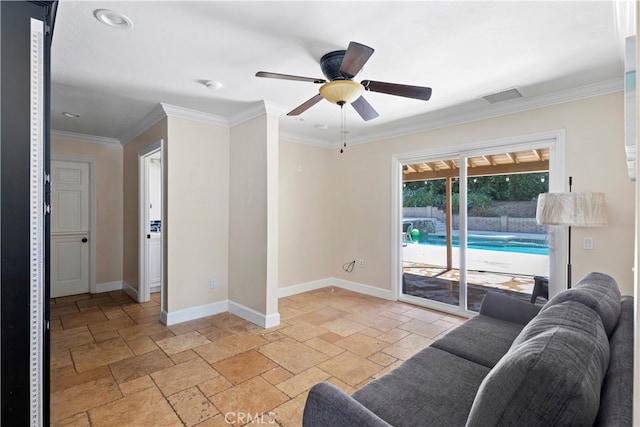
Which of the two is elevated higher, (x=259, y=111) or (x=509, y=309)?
(x=259, y=111)

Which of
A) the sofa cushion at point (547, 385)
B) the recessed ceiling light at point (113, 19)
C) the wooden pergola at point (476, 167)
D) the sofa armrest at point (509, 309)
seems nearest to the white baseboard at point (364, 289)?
the wooden pergola at point (476, 167)

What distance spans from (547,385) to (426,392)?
0.77 meters

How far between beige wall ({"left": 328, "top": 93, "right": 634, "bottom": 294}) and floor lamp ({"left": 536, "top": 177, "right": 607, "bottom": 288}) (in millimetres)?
349

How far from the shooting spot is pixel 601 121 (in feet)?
9.61

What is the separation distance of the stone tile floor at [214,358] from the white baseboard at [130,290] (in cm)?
23

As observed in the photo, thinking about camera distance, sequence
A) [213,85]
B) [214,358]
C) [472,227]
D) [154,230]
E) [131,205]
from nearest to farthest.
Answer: [214,358]
[213,85]
[472,227]
[131,205]
[154,230]

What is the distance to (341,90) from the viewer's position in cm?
212

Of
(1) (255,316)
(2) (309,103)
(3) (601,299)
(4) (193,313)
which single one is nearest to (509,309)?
(3) (601,299)

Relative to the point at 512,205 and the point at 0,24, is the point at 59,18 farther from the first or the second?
the point at 512,205

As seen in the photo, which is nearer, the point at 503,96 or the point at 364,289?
the point at 503,96

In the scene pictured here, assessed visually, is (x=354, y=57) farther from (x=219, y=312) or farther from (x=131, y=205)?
(x=131, y=205)

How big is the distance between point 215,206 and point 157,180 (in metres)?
2.19

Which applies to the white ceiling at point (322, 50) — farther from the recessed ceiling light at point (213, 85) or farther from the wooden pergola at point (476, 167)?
the wooden pergola at point (476, 167)

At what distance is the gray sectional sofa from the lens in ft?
2.74
